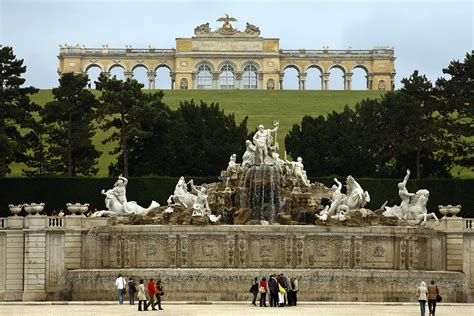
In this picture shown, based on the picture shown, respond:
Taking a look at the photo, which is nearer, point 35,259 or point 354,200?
point 35,259

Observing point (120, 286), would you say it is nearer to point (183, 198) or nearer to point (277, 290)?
point (277, 290)

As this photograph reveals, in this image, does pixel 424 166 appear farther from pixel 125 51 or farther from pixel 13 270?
pixel 125 51

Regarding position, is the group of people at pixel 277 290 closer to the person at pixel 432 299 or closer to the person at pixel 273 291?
the person at pixel 273 291

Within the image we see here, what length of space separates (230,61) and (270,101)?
2836 cm

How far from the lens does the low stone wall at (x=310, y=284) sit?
53.5 metres

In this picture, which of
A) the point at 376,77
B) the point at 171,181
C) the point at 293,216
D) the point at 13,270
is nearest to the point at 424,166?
the point at 171,181

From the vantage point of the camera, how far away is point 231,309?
47.2m

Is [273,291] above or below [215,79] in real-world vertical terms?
below

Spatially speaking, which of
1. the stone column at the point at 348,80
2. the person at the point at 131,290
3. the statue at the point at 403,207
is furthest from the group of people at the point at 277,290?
the stone column at the point at 348,80

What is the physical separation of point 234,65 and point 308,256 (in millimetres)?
85742

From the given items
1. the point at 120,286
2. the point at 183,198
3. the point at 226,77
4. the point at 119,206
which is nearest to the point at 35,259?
the point at 119,206

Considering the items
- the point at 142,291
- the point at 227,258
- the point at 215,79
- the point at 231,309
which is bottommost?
the point at 231,309

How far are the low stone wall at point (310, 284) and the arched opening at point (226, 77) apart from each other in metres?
87.5

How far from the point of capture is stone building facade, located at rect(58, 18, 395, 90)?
140500 mm
